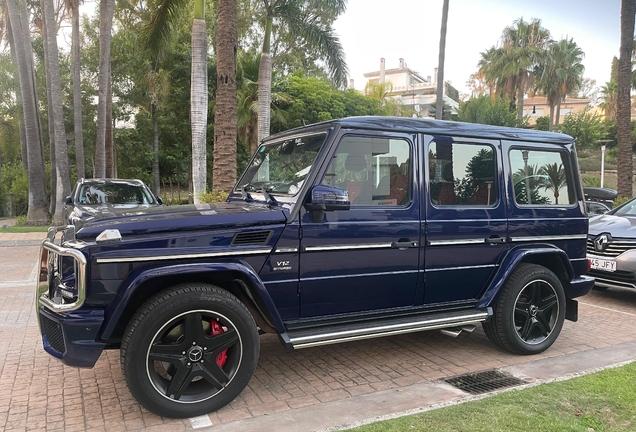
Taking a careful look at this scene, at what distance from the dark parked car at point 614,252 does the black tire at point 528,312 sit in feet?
7.39

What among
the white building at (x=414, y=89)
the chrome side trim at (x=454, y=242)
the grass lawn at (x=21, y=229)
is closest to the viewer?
the chrome side trim at (x=454, y=242)

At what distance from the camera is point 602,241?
6824 mm

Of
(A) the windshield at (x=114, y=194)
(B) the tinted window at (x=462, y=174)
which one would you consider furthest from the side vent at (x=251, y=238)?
(A) the windshield at (x=114, y=194)

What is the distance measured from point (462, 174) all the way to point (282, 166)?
1695 millimetres

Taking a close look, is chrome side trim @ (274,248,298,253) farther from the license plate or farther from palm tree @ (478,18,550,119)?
palm tree @ (478,18,550,119)

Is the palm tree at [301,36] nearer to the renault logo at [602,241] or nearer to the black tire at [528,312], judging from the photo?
the renault logo at [602,241]

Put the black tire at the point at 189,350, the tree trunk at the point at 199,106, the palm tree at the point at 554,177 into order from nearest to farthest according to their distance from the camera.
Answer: the black tire at the point at 189,350 → the palm tree at the point at 554,177 → the tree trunk at the point at 199,106

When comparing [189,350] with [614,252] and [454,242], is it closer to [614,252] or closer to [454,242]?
[454,242]

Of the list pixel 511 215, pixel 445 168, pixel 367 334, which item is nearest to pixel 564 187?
pixel 511 215

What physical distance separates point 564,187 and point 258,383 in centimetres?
373

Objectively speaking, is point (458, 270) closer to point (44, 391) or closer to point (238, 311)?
point (238, 311)

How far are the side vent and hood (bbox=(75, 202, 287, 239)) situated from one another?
0.07 m

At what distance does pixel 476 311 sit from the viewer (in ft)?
14.7

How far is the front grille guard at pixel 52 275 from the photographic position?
3.10 m
